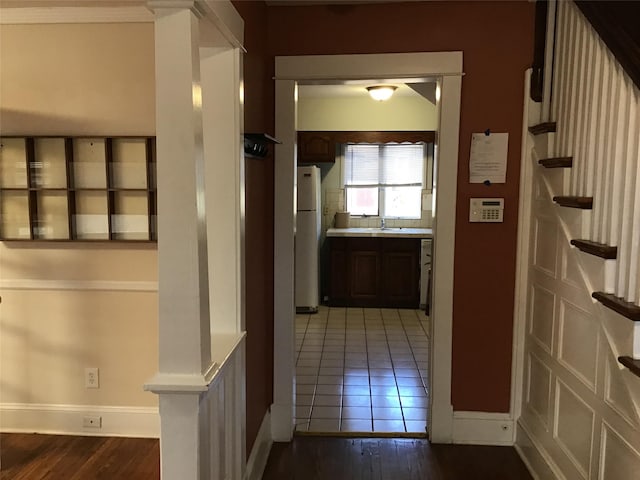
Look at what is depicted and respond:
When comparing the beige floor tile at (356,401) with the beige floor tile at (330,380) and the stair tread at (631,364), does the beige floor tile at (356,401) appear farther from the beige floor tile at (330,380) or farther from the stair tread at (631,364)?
the stair tread at (631,364)

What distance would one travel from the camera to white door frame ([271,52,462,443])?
110 inches

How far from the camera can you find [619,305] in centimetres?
174

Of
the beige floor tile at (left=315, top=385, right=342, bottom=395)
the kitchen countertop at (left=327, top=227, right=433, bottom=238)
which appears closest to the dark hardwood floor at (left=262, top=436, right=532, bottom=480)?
the beige floor tile at (left=315, top=385, right=342, bottom=395)

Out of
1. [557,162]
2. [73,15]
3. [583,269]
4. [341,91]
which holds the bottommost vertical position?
[583,269]

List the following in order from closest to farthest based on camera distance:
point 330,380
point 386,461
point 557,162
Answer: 1. point 557,162
2. point 386,461
3. point 330,380

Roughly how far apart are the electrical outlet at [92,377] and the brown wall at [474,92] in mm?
1846

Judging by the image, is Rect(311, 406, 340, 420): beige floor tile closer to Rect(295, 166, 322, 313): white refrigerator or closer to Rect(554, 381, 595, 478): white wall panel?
Rect(554, 381, 595, 478): white wall panel

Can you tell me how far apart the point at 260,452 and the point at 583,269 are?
5.67 feet

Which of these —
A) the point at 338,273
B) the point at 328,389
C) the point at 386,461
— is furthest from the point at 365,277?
the point at 386,461

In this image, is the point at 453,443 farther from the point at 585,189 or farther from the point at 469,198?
the point at 585,189

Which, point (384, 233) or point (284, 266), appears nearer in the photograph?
point (284, 266)

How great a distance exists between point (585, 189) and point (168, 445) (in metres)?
1.80

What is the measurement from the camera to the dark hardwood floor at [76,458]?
264 cm

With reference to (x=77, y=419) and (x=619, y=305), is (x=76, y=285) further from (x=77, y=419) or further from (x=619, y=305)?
(x=619, y=305)
